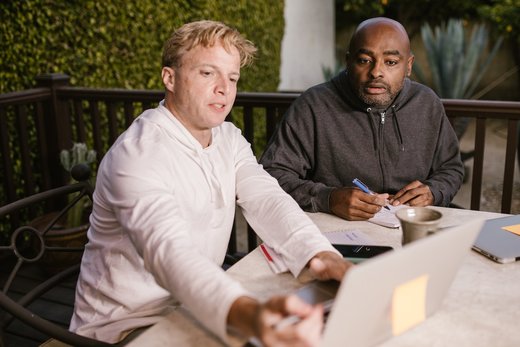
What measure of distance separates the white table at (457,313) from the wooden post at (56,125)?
230cm

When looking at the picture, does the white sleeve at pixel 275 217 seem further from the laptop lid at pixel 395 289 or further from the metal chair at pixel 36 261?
the metal chair at pixel 36 261

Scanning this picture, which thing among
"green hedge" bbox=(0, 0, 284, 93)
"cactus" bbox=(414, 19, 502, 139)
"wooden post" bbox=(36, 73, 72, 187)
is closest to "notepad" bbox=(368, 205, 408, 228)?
"wooden post" bbox=(36, 73, 72, 187)

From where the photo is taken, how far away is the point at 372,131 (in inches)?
89.9

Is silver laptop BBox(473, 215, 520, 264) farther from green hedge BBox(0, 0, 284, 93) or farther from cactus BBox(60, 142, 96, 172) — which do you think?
green hedge BBox(0, 0, 284, 93)

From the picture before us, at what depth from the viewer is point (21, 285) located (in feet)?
10.1

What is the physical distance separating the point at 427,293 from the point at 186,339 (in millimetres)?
463

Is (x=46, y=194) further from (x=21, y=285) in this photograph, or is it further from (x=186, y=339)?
(x=21, y=285)

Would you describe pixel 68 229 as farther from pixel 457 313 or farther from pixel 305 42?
pixel 305 42

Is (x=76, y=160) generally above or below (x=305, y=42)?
below

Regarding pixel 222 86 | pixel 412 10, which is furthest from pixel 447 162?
pixel 412 10

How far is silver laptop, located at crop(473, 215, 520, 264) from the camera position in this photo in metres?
1.42

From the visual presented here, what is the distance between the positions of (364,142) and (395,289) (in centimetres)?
143

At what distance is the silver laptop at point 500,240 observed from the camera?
1.42 m

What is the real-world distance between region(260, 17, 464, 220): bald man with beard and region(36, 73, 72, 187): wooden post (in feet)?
5.32
